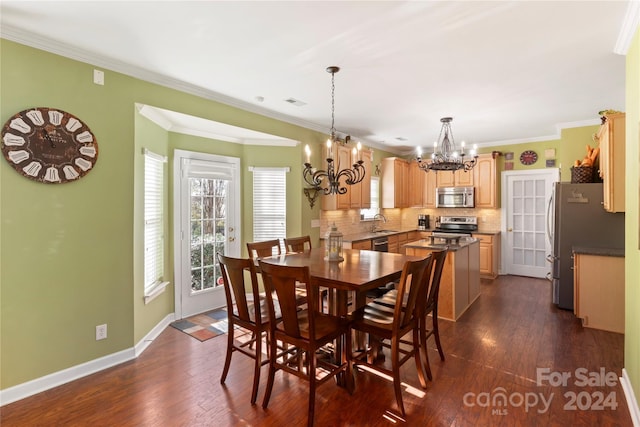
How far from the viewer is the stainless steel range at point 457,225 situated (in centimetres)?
664

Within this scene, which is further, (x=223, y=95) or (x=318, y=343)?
(x=223, y=95)

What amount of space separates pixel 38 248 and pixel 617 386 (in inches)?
179

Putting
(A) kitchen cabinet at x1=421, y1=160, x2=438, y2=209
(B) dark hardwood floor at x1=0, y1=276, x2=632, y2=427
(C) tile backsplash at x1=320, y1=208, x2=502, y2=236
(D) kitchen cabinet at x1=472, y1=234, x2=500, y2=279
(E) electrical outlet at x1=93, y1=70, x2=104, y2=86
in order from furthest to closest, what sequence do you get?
(A) kitchen cabinet at x1=421, y1=160, x2=438, y2=209
(D) kitchen cabinet at x1=472, y1=234, x2=500, y2=279
(C) tile backsplash at x1=320, y1=208, x2=502, y2=236
(E) electrical outlet at x1=93, y1=70, x2=104, y2=86
(B) dark hardwood floor at x1=0, y1=276, x2=632, y2=427

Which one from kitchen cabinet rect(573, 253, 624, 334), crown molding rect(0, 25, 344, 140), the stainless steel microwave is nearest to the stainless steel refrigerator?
kitchen cabinet rect(573, 253, 624, 334)

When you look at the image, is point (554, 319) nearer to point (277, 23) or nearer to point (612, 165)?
point (612, 165)

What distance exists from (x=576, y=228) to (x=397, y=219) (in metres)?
3.64

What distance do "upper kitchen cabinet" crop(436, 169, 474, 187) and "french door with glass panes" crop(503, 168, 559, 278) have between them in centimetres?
66

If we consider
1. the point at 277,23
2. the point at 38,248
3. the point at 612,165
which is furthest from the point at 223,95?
the point at 612,165

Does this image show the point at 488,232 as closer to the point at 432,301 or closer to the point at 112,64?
the point at 432,301

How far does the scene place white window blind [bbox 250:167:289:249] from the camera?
4672mm

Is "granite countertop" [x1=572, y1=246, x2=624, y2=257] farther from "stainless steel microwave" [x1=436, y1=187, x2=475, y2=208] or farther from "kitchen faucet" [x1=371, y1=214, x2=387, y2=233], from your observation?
"kitchen faucet" [x1=371, y1=214, x2=387, y2=233]

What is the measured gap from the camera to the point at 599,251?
11.9ft

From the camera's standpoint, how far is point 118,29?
2.31m

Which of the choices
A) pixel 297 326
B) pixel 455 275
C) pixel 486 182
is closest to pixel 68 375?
pixel 297 326
